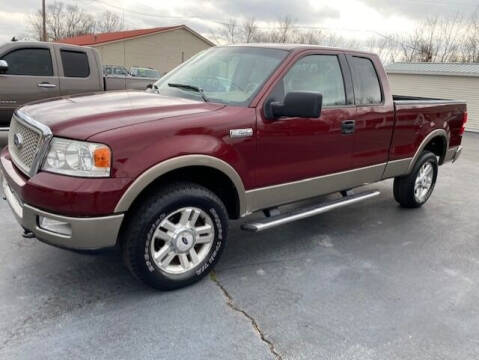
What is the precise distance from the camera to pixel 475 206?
614 centimetres

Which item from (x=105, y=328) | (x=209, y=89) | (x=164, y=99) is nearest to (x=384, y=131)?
(x=209, y=89)

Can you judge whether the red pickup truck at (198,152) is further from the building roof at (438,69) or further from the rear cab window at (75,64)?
the building roof at (438,69)

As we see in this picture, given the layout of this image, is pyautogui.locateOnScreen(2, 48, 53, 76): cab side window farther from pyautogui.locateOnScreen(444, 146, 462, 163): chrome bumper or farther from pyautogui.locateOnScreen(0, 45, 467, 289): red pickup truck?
pyautogui.locateOnScreen(444, 146, 462, 163): chrome bumper

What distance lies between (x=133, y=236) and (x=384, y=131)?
118 inches

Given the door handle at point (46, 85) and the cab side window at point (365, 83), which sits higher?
the cab side window at point (365, 83)

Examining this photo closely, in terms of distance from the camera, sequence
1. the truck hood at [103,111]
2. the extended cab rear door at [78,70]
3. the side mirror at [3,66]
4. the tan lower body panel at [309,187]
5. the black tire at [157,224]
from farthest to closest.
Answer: the extended cab rear door at [78,70], the side mirror at [3,66], the tan lower body panel at [309,187], the black tire at [157,224], the truck hood at [103,111]

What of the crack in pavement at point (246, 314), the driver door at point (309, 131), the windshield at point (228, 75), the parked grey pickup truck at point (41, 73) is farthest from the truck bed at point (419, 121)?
the parked grey pickup truck at point (41, 73)

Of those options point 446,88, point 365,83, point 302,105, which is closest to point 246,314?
point 302,105

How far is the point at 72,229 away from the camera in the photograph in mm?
2703

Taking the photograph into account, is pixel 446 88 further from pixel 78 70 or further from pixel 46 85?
pixel 46 85

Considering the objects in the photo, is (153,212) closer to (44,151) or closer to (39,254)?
(44,151)

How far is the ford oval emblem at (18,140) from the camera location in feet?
10.5

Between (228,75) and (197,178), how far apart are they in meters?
1.09

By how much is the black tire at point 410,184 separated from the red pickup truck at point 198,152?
0.74 meters
